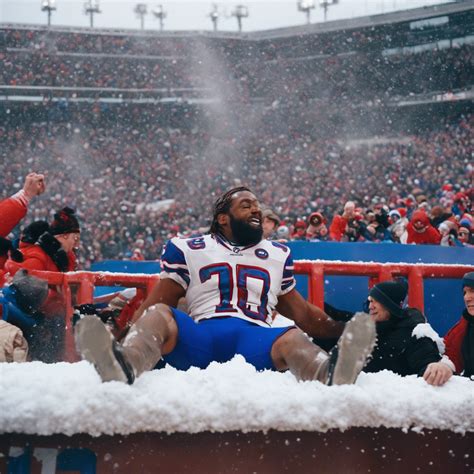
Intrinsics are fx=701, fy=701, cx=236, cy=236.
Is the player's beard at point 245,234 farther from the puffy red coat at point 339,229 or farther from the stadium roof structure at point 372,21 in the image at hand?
the stadium roof structure at point 372,21

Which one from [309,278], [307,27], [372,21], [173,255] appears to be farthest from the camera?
[307,27]

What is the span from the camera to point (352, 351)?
1768 mm

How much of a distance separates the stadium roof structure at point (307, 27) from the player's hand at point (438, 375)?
26.3 m

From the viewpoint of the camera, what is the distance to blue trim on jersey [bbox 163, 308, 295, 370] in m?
2.25

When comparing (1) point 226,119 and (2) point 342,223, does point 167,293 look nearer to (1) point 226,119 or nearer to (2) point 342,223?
(2) point 342,223

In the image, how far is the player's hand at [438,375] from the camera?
5.75 feet

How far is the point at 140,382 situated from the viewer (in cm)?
163

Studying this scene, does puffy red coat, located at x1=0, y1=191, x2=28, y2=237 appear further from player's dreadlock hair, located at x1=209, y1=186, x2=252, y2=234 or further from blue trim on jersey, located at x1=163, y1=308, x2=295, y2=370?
blue trim on jersey, located at x1=163, y1=308, x2=295, y2=370

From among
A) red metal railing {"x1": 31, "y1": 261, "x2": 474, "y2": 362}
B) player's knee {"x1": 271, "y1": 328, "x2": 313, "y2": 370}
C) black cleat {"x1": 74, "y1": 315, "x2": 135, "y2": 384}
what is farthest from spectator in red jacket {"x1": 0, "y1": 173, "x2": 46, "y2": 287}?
black cleat {"x1": 74, "y1": 315, "x2": 135, "y2": 384}

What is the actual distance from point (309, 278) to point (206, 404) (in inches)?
98.3

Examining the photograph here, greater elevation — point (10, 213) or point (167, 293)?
point (10, 213)

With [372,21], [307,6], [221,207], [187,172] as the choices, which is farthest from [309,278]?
[307,6]

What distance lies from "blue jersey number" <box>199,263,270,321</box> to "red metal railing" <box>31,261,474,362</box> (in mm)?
1272

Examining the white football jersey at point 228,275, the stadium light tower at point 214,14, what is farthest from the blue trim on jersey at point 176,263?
the stadium light tower at point 214,14
